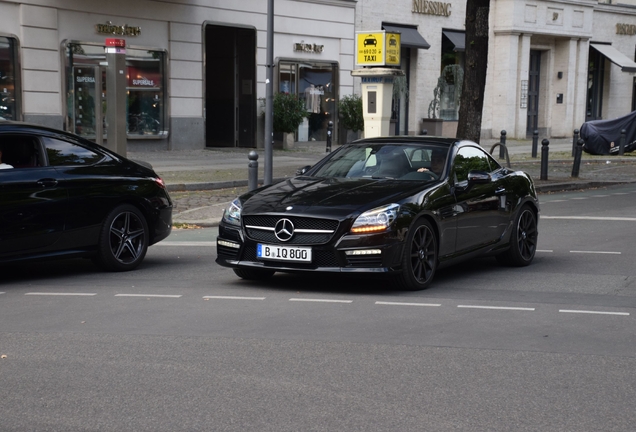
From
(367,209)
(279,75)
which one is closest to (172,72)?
(279,75)

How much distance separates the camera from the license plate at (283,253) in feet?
27.5

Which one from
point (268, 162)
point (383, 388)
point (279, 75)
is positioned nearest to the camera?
point (383, 388)

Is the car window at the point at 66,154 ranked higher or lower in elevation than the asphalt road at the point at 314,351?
higher

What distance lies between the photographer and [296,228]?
8.45m

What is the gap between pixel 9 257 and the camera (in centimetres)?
896

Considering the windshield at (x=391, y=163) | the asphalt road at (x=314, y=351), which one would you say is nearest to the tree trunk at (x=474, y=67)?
the asphalt road at (x=314, y=351)

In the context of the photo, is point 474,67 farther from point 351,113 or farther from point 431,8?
point 431,8

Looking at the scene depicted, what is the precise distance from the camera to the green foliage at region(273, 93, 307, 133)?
30.4 m

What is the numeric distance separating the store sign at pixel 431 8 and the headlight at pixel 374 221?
1214 inches

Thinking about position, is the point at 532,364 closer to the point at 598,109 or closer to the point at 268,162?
the point at 268,162

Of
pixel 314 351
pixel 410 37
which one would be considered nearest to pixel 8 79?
pixel 410 37

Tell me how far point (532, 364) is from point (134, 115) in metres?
22.9

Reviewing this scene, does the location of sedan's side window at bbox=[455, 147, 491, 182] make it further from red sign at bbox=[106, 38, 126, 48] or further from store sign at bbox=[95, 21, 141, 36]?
store sign at bbox=[95, 21, 141, 36]

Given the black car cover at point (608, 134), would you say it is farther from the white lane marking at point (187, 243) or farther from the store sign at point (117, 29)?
the white lane marking at point (187, 243)
